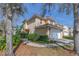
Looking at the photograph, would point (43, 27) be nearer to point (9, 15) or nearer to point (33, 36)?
point (33, 36)

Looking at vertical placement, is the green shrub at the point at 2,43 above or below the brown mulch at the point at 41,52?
above

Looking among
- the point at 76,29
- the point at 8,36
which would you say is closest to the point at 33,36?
the point at 8,36

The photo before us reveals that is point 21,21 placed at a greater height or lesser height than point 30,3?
lesser

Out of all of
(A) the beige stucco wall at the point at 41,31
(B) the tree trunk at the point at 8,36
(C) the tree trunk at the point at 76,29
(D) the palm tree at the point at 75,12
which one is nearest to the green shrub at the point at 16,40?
(B) the tree trunk at the point at 8,36

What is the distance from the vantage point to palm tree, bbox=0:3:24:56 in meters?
1.61

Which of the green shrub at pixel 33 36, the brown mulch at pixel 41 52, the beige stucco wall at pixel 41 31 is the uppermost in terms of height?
the beige stucco wall at pixel 41 31

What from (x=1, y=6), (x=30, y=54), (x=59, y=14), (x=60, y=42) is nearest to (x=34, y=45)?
(x=30, y=54)

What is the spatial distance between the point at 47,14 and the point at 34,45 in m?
0.29

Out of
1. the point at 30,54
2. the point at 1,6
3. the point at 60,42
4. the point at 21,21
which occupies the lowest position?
the point at 30,54

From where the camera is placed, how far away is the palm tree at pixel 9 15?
161cm

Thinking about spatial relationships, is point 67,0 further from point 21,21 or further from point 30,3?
point 21,21

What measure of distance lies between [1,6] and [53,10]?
1.50 feet

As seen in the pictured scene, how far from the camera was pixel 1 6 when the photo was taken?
1.62 meters

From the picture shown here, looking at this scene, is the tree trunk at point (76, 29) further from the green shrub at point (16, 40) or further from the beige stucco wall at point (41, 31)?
the green shrub at point (16, 40)
